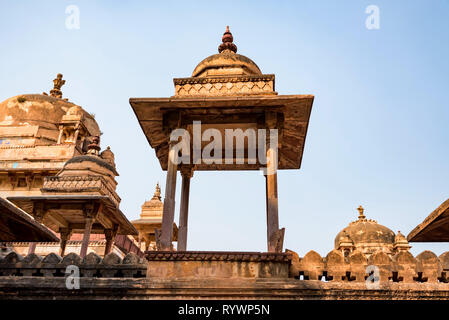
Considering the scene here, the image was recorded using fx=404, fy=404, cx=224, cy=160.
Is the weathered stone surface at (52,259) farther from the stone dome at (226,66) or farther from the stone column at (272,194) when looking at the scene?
the stone dome at (226,66)

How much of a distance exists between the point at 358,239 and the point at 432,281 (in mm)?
22363

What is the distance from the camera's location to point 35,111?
3366 cm

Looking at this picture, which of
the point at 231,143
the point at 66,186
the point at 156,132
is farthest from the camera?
the point at 66,186

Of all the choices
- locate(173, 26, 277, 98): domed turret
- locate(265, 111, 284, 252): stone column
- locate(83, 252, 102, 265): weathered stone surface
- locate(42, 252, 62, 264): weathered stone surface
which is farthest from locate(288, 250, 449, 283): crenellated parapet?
locate(42, 252, 62, 264): weathered stone surface

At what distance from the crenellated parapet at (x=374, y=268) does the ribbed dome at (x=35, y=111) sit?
30218 millimetres

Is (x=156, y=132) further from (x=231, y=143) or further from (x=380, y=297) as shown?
(x=380, y=297)

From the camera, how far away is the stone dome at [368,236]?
27156 mm

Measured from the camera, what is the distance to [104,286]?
6.44m

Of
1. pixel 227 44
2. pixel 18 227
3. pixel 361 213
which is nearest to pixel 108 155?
pixel 227 44

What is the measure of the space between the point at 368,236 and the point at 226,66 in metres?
21.8

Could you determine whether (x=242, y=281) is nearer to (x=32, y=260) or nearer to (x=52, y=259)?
(x=52, y=259)

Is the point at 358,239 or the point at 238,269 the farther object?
the point at 358,239

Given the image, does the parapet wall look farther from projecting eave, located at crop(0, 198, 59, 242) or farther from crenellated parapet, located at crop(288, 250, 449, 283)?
projecting eave, located at crop(0, 198, 59, 242)
